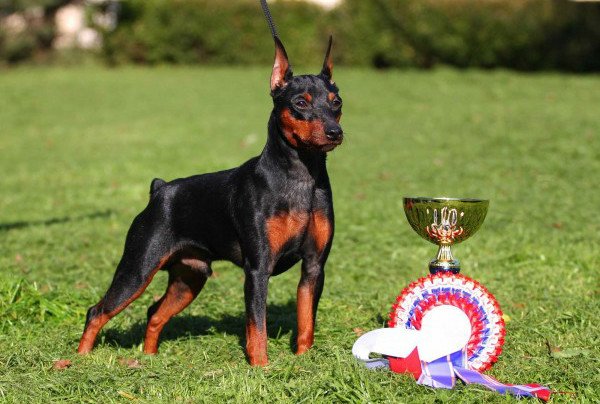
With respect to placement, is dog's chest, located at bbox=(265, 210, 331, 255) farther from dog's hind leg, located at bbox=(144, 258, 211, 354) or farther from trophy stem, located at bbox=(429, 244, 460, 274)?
dog's hind leg, located at bbox=(144, 258, 211, 354)

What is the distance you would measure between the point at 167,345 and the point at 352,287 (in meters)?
1.98

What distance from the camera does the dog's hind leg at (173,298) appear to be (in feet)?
17.9

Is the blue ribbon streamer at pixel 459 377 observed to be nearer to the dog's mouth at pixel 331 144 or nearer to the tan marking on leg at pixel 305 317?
the tan marking on leg at pixel 305 317

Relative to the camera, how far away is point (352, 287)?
23.3ft

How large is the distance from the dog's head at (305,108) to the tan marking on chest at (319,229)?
42 cm

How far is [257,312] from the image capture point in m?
4.64

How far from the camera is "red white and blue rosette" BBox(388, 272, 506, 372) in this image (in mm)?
4633

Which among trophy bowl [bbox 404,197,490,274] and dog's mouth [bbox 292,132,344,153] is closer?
dog's mouth [bbox 292,132,344,153]

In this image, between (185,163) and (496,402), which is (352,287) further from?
(185,163)

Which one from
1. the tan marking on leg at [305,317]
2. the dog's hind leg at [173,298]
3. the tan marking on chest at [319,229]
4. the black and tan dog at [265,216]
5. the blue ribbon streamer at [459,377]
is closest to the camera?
the blue ribbon streamer at [459,377]

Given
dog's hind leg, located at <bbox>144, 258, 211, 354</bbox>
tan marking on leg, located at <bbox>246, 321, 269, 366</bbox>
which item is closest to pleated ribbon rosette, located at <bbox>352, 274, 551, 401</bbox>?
tan marking on leg, located at <bbox>246, 321, 269, 366</bbox>

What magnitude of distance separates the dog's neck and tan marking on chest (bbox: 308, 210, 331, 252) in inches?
8.1

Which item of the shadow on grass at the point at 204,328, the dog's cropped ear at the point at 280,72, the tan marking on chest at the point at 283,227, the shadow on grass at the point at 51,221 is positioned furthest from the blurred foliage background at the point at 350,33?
the tan marking on chest at the point at 283,227

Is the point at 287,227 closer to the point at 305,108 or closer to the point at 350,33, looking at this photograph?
the point at 305,108
